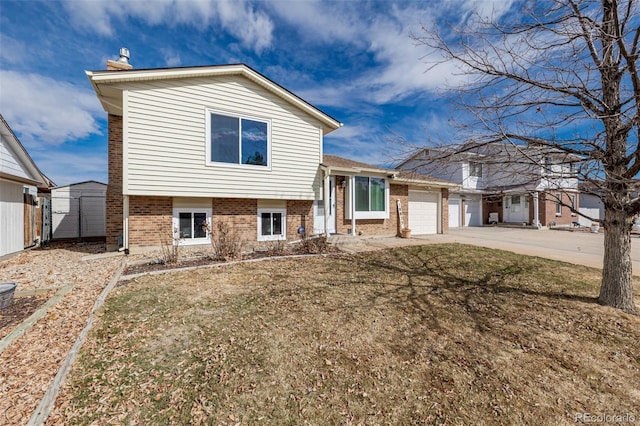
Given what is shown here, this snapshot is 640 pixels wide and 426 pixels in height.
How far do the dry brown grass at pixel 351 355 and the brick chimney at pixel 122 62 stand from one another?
873cm

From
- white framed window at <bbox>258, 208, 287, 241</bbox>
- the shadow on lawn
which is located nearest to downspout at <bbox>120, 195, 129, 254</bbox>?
white framed window at <bbox>258, 208, 287, 241</bbox>

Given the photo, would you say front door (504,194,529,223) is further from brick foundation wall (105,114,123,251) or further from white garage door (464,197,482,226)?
brick foundation wall (105,114,123,251)

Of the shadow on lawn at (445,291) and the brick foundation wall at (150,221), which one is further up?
the brick foundation wall at (150,221)

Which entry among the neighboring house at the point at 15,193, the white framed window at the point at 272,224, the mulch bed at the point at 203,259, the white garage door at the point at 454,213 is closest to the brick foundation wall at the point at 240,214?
the white framed window at the point at 272,224

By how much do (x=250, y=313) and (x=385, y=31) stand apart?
309 inches

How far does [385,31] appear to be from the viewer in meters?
7.24

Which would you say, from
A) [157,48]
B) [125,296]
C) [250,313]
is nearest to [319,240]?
[250,313]

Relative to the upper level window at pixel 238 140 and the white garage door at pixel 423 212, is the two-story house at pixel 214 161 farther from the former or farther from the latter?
the white garage door at pixel 423 212

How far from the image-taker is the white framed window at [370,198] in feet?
39.8

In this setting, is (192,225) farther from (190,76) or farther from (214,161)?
(190,76)

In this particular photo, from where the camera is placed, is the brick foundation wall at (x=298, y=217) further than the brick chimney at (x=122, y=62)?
Yes

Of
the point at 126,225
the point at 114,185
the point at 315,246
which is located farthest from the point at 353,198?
the point at 114,185

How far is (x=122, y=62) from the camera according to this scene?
386 inches

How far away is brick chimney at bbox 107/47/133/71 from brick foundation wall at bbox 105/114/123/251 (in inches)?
69.2
